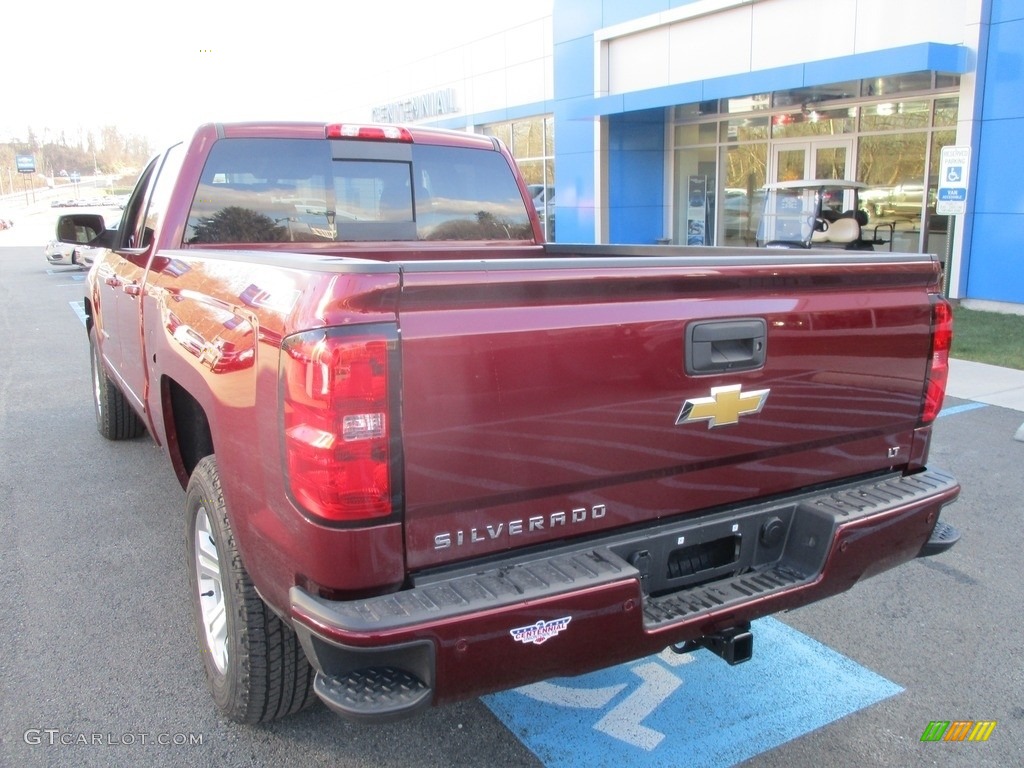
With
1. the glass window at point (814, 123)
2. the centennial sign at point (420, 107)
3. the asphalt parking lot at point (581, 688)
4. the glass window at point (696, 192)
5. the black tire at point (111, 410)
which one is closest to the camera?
the asphalt parking lot at point (581, 688)

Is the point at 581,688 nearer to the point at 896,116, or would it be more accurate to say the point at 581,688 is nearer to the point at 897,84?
the point at 897,84

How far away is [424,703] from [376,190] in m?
2.88

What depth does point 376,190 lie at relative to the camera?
14.1ft

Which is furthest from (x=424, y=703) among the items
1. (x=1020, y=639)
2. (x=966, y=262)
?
(x=966, y=262)

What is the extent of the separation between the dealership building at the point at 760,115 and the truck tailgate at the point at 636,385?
832 centimetres

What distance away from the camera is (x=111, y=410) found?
20.0ft

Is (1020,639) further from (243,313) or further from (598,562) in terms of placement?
(243,313)

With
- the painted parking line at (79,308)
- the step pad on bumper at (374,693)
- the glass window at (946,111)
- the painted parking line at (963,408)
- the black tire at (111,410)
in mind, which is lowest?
the painted parking line at (963,408)

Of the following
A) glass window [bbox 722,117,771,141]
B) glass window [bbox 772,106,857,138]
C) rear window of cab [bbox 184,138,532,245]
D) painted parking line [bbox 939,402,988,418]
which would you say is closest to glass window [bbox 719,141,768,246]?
glass window [bbox 722,117,771,141]

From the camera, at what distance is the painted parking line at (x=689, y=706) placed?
285 cm

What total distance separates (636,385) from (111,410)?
16.3ft

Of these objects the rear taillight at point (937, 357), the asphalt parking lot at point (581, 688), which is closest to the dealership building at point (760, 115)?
the asphalt parking lot at point (581, 688)

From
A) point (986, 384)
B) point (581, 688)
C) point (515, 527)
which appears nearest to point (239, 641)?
point (515, 527)

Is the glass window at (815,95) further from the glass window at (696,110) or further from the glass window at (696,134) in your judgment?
the glass window at (696,134)
